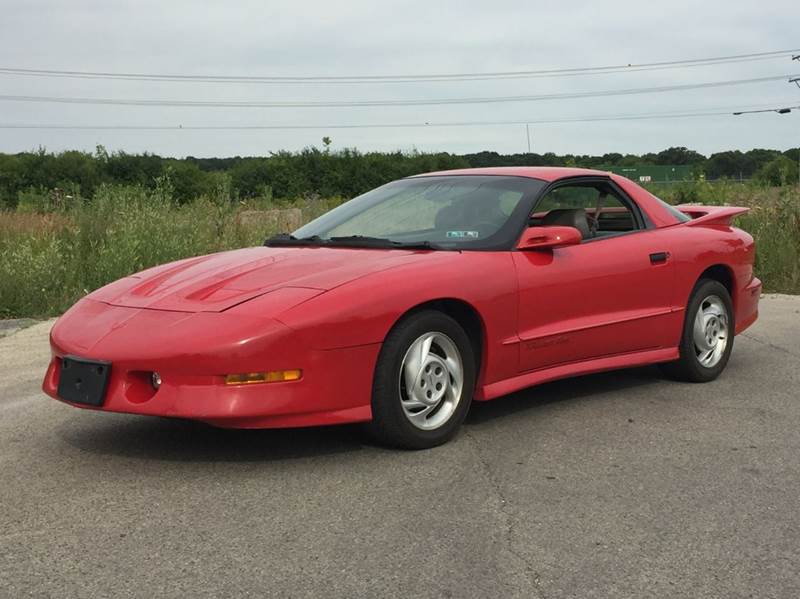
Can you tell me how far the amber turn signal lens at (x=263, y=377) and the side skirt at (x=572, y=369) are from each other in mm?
1113

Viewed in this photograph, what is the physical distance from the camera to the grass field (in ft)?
31.4

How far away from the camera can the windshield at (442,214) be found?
190 inches

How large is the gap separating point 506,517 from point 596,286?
1953 mm

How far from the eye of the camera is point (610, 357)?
5.21m

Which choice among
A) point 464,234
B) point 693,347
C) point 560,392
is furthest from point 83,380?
point 693,347

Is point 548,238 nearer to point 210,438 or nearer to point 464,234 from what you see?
point 464,234

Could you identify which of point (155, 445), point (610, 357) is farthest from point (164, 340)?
point (610, 357)

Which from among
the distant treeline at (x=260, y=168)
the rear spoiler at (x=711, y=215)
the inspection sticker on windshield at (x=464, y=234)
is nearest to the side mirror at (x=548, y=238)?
the inspection sticker on windshield at (x=464, y=234)

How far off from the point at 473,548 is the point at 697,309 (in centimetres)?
317

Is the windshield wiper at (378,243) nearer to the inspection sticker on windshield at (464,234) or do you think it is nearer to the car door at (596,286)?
the inspection sticker on windshield at (464,234)

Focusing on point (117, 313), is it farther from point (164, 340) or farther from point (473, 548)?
point (473, 548)

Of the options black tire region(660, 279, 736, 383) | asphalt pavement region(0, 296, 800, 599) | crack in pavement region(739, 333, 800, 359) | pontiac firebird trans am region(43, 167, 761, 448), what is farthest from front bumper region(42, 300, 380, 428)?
crack in pavement region(739, 333, 800, 359)

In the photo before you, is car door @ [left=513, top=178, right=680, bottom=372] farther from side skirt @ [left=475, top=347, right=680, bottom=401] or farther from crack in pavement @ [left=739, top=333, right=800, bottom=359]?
crack in pavement @ [left=739, top=333, right=800, bottom=359]

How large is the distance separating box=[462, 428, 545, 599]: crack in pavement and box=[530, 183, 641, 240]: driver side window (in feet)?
4.60
